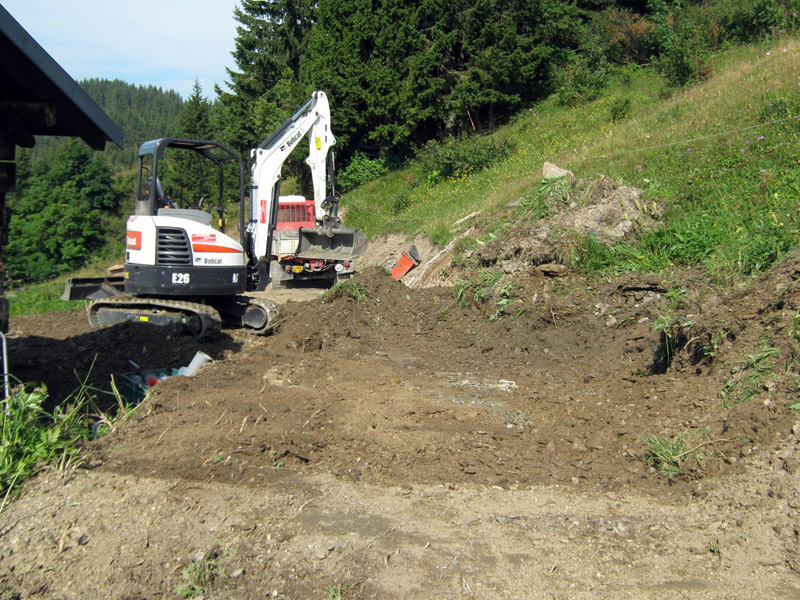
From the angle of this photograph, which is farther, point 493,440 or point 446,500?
point 493,440

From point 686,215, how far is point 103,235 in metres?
51.8

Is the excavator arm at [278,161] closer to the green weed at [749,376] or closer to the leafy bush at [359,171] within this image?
the green weed at [749,376]

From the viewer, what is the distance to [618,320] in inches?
357

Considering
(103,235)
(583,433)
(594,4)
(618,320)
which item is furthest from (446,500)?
(103,235)

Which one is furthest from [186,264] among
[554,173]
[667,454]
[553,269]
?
[554,173]

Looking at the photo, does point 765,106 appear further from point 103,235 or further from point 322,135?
point 103,235

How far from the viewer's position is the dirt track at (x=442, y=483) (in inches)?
143

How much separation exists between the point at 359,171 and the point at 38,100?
24465 millimetres

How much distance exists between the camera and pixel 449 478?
4988 millimetres

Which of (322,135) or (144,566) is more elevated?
(322,135)

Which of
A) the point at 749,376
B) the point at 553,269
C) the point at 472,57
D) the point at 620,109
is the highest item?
the point at 472,57

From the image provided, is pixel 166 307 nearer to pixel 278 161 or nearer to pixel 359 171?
pixel 278 161

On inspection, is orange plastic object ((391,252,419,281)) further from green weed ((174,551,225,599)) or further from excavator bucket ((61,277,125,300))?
green weed ((174,551,225,599))

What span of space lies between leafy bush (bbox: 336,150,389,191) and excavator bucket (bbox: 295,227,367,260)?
15029 millimetres
